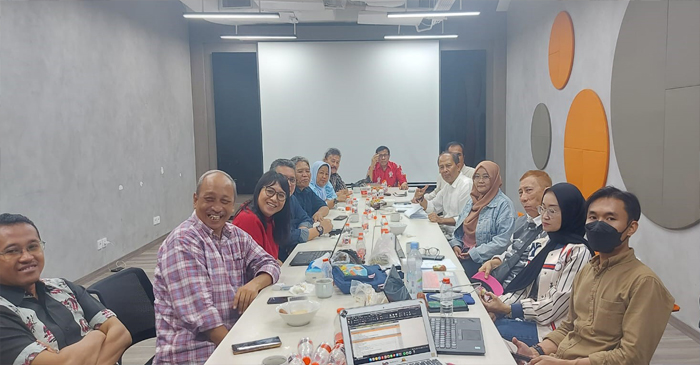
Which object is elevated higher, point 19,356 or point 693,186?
point 693,186

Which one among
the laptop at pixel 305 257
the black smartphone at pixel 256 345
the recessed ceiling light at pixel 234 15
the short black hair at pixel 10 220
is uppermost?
the recessed ceiling light at pixel 234 15

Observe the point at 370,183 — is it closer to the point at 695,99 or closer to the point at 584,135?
the point at 584,135

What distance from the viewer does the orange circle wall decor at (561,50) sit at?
19.6 ft

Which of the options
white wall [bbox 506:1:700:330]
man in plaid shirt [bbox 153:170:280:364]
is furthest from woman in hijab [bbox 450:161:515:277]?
man in plaid shirt [bbox 153:170:280:364]

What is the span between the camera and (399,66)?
28.5 feet

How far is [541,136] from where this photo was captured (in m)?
7.09

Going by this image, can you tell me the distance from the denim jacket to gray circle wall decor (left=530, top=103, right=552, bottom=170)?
10.9ft

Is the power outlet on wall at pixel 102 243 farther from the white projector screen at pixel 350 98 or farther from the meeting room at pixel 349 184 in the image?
the white projector screen at pixel 350 98

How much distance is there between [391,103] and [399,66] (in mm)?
640

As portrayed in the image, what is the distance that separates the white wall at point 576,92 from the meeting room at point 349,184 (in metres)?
0.03

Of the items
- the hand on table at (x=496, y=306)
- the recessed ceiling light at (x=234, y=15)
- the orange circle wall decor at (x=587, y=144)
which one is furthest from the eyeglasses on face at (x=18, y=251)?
the orange circle wall decor at (x=587, y=144)

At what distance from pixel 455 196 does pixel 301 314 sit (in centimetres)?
341

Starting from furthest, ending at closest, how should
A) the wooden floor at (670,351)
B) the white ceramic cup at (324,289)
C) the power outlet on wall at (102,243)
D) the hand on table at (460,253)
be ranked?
the power outlet on wall at (102,243) → the hand on table at (460,253) → the wooden floor at (670,351) → the white ceramic cup at (324,289)

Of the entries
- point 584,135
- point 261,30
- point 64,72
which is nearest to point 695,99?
point 584,135
